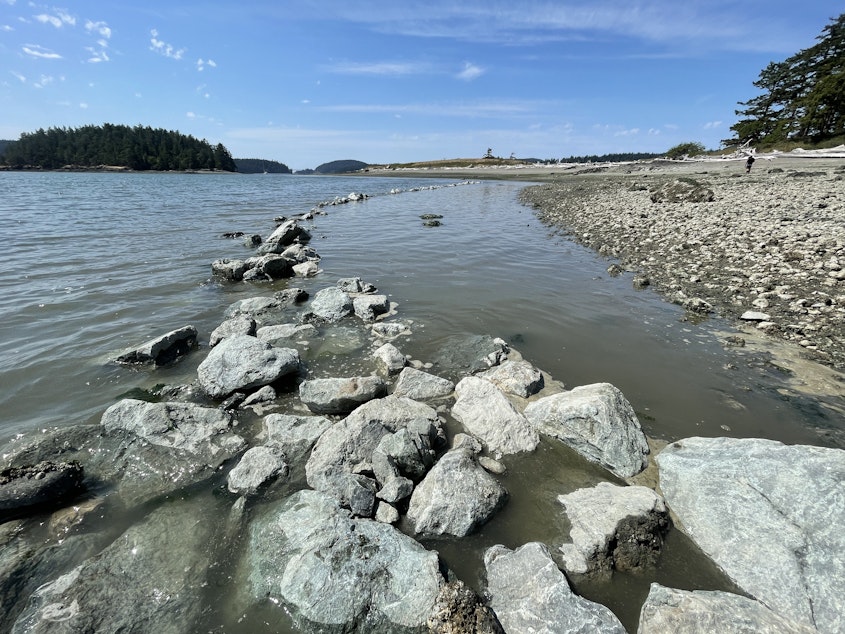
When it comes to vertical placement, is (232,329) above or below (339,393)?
above

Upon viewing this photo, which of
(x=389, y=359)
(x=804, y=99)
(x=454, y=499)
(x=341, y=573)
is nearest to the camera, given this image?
(x=341, y=573)

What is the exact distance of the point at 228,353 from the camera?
605 cm

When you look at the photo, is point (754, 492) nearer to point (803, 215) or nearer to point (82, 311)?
point (82, 311)

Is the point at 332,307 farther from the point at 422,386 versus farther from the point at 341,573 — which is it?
the point at 341,573

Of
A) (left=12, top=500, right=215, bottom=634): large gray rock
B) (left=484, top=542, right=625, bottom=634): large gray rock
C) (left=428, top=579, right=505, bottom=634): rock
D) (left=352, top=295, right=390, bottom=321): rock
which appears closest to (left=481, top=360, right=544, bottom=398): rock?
(left=484, top=542, right=625, bottom=634): large gray rock

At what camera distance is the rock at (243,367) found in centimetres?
577

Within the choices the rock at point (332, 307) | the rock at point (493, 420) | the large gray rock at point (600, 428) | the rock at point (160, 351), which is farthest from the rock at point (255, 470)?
the rock at point (332, 307)

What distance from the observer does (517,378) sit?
5906 mm

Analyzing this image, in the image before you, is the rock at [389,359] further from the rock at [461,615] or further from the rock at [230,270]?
the rock at [230,270]

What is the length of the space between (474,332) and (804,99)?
77.9 meters

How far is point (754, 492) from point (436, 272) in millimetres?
10283

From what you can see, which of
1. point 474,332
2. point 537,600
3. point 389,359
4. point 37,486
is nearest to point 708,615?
point 537,600

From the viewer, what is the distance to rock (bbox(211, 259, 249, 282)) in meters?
12.0

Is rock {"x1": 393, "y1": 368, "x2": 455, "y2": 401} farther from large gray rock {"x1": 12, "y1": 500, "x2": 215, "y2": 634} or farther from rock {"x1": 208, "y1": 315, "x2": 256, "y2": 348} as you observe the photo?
rock {"x1": 208, "y1": 315, "x2": 256, "y2": 348}
